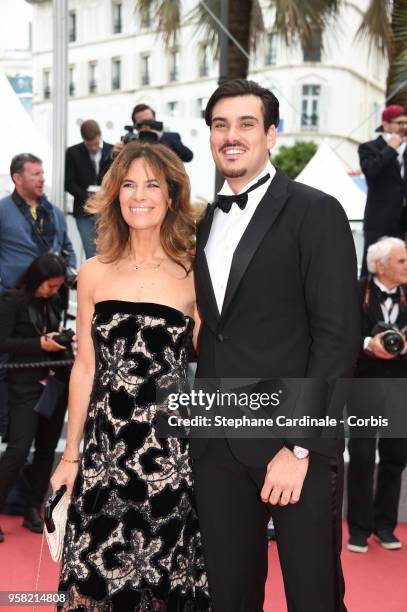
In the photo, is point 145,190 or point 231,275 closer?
point 231,275

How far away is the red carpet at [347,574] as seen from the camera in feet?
12.6

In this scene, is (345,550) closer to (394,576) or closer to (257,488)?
(394,576)

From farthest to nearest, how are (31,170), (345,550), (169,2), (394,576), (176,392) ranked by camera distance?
1. (169,2)
2. (31,170)
3. (345,550)
4. (394,576)
5. (176,392)

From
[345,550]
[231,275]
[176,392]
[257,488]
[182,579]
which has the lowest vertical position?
[345,550]

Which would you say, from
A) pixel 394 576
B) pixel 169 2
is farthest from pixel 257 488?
pixel 169 2

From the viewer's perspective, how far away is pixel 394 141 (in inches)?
251

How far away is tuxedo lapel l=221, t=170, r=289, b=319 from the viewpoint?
2.33m

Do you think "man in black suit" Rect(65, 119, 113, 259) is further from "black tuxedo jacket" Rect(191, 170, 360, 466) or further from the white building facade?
the white building facade

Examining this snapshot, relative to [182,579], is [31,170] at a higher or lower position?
higher

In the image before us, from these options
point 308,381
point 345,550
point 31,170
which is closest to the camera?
point 308,381

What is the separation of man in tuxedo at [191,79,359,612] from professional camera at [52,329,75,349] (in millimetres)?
2188

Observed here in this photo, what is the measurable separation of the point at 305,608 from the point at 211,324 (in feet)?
2.69

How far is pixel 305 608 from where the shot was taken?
2.31 metres

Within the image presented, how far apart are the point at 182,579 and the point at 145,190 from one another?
4.03ft
